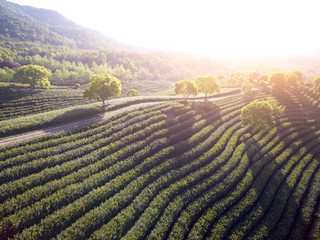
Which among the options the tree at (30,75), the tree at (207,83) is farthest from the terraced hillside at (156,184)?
the tree at (30,75)

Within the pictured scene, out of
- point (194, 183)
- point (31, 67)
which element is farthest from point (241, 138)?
point (31, 67)

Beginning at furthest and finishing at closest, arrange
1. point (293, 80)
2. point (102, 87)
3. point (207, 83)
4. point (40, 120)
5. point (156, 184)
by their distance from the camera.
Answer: point (293, 80) < point (207, 83) < point (102, 87) < point (40, 120) < point (156, 184)

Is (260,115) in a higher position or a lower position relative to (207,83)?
lower

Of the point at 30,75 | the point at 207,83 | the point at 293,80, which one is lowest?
the point at 30,75

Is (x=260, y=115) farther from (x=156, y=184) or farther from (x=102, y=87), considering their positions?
(x=102, y=87)

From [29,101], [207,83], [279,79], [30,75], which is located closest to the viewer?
[207,83]

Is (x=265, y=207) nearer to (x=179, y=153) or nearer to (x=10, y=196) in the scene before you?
(x=179, y=153)

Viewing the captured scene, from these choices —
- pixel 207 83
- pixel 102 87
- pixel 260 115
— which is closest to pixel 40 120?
pixel 102 87

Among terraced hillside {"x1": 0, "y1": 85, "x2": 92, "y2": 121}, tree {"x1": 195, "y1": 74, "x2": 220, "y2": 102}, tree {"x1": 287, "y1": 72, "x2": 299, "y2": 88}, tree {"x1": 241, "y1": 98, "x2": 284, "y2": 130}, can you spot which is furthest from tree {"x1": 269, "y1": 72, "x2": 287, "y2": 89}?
terraced hillside {"x1": 0, "y1": 85, "x2": 92, "y2": 121}
